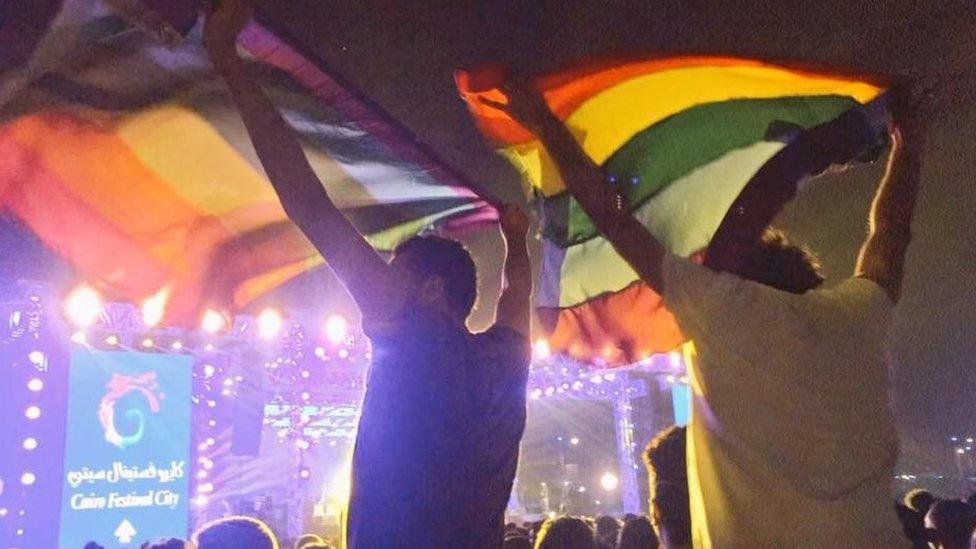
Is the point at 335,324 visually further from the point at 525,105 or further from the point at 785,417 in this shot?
the point at 785,417

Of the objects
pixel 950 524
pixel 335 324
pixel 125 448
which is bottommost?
pixel 950 524

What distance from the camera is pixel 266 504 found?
16.3 m

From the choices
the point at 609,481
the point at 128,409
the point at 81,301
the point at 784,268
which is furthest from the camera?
the point at 609,481

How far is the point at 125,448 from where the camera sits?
13.1m

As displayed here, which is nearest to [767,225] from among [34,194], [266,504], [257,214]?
[257,214]

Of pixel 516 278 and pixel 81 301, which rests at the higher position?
pixel 81 301

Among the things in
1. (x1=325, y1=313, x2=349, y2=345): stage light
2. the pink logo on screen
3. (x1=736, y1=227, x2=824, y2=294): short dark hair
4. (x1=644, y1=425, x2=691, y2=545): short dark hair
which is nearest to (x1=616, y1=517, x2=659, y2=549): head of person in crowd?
(x1=644, y1=425, x2=691, y2=545): short dark hair

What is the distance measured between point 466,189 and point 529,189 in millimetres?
274

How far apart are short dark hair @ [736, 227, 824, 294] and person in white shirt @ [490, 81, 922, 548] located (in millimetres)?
113

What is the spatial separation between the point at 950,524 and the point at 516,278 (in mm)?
3190

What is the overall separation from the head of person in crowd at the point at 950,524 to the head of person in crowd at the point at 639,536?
→ 1.53 m

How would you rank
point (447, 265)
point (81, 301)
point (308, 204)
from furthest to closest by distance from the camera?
point (81, 301) → point (447, 265) → point (308, 204)

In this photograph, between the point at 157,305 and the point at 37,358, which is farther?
the point at 37,358

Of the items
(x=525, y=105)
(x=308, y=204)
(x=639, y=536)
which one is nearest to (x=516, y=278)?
(x=525, y=105)
